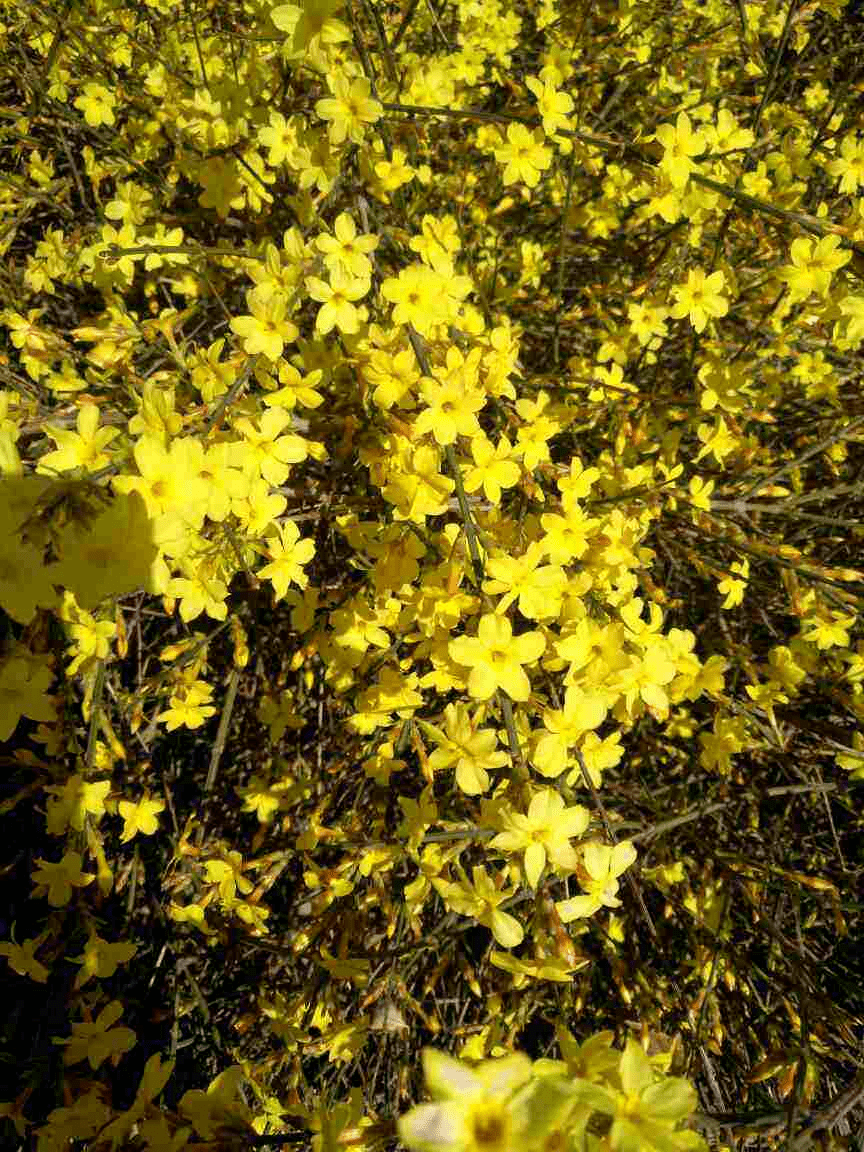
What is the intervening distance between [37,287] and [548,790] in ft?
9.00

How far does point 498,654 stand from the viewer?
5.01 feet

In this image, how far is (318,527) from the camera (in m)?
2.67

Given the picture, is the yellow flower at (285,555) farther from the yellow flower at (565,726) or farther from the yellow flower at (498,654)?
the yellow flower at (565,726)

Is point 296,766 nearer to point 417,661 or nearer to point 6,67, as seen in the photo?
point 417,661

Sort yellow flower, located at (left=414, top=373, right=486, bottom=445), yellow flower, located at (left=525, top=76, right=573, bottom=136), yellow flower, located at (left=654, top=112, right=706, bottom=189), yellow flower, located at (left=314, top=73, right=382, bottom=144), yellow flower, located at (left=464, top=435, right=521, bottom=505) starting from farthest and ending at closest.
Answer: yellow flower, located at (left=525, top=76, right=573, bottom=136), yellow flower, located at (left=654, top=112, right=706, bottom=189), yellow flower, located at (left=464, top=435, right=521, bottom=505), yellow flower, located at (left=414, top=373, right=486, bottom=445), yellow flower, located at (left=314, top=73, right=382, bottom=144)

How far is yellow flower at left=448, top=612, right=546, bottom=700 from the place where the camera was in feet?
4.83

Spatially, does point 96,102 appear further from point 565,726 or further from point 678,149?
point 565,726

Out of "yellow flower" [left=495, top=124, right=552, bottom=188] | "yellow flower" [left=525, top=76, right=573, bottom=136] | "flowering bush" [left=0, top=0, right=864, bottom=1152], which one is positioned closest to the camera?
"flowering bush" [left=0, top=0, right=864, bottom=1152]

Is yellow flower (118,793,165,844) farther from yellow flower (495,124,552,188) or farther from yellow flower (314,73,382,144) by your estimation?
yellow flower (495,124,552,188)

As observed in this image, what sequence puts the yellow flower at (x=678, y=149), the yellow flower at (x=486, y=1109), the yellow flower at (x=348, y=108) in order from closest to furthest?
the yellow flower at (x=486, y=1109), the yellow flower at (x=348, y=108), the yellow flower at (x=678, y=149)

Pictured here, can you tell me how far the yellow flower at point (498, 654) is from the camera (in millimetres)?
1471

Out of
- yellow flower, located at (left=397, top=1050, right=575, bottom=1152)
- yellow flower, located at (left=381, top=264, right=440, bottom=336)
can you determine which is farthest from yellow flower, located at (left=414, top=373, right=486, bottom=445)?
yellow flower, located at (left=397, top=1050, right=575, bottom=1152)

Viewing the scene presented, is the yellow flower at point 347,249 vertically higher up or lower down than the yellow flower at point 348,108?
lower down

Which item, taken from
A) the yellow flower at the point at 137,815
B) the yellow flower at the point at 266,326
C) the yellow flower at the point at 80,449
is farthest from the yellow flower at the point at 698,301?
the yellow flower at the point at 137,815
